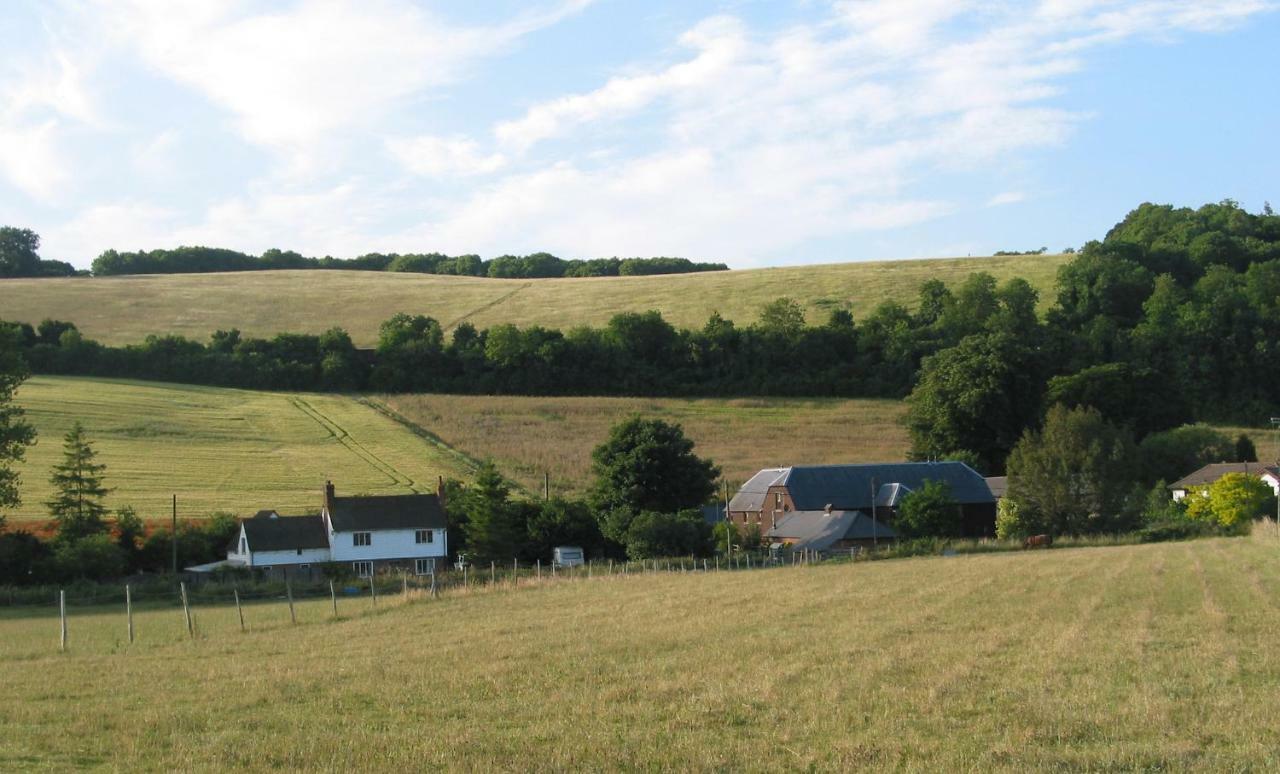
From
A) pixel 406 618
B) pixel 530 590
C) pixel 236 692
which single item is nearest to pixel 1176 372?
pixel 530 590

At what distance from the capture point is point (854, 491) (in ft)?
227

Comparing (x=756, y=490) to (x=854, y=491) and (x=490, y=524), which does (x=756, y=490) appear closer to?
(x=854, y=491)

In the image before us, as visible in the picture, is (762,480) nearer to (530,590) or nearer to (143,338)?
(530,590)

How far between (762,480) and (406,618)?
44906 mm

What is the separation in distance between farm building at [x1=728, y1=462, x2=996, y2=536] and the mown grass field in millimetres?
39410

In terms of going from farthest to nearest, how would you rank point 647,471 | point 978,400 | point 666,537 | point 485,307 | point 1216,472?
point 485,307 < point 978,400 < point 1216,472 < point 647,471 < point 666,537

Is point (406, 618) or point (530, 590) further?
point (530, 590)

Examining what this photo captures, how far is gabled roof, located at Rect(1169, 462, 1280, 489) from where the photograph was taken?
232 ft

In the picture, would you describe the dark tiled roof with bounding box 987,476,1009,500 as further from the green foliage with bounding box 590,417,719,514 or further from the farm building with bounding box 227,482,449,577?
the farm building with bounding box 227,482,449,577

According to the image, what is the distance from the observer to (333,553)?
5703cm

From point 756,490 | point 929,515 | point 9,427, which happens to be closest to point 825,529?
point 929,515

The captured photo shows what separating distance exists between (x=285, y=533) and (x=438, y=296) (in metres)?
67.9

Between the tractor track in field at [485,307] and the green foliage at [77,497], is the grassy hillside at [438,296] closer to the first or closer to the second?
the tractor track in field at [485,307]

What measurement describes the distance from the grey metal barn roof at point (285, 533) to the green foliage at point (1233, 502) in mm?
43647
